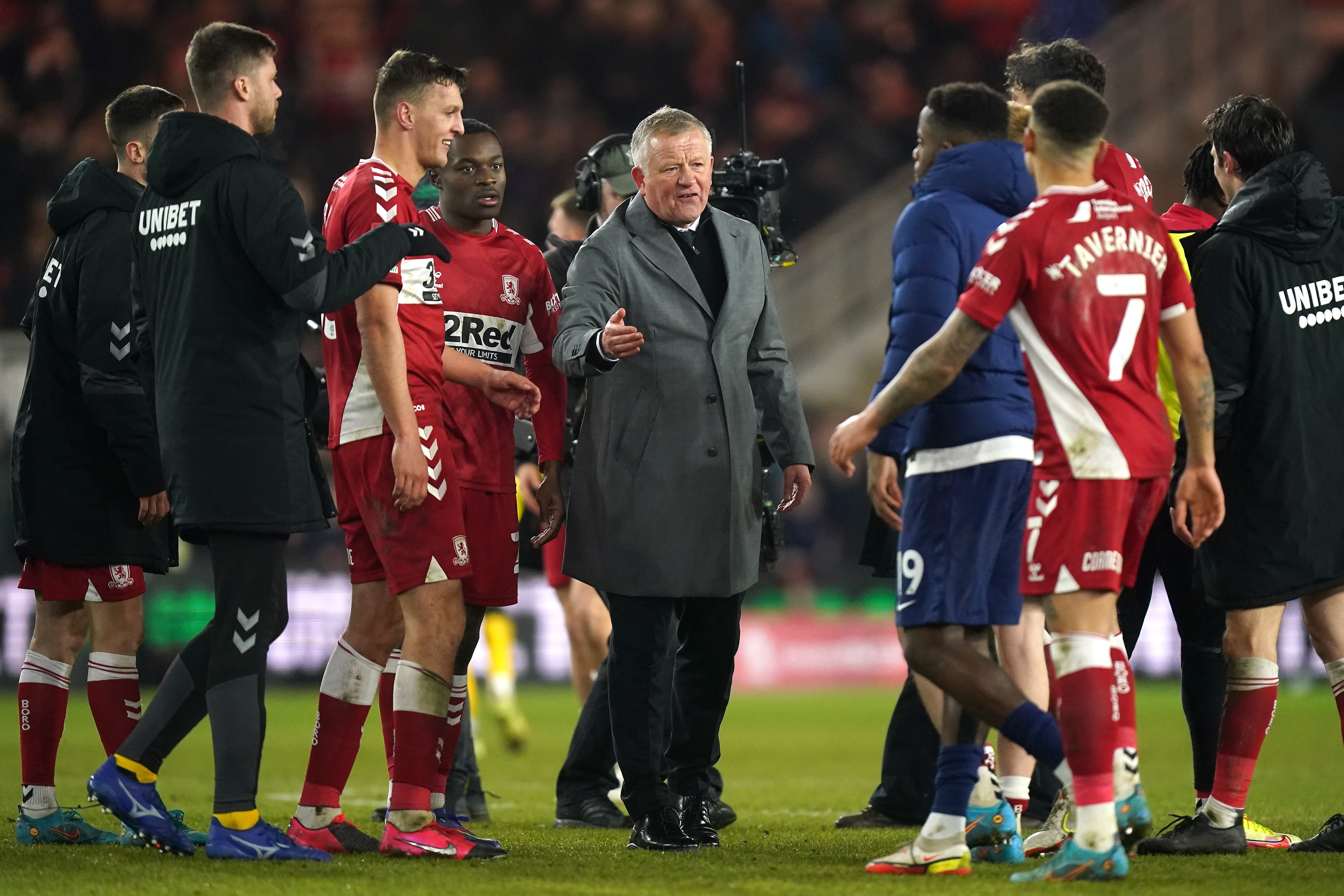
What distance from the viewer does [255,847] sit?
4609 millimetres

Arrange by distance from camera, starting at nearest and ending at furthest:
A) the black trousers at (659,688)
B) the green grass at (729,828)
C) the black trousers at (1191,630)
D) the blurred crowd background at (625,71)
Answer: the green grass at (729,828), the black trousers at (659,688), the black trousers at (1191,630), the blurred crowd background at (625,71)

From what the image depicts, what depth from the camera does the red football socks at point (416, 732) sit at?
4.87 meters

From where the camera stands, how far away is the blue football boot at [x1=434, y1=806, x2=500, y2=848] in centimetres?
498

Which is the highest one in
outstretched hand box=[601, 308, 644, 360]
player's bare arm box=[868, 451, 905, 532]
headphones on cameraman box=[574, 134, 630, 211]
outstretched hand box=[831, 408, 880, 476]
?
headphones on cameraman box=[574, 134, 630, 211]

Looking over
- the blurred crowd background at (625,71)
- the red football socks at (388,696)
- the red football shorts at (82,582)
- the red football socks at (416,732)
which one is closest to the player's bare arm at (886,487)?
the red football socks at (416,732)

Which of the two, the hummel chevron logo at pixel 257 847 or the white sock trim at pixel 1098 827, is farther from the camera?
the hummel chevron logo at pixel 257 847

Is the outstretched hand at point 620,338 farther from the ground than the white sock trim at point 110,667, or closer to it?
farther from the ground

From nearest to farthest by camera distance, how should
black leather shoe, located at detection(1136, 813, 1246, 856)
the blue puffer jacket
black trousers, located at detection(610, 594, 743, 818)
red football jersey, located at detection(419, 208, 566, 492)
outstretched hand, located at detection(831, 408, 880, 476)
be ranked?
outstretched hand, located at detection(831, 408, 880, 476) → the blue puffer jacket → black leather shoe, located at detection(1136, 813, 1246, 856) → black trousers, located at detection(610, 594, 743, 818) → red football jersey, located at detection(419, 208, 566, 492)

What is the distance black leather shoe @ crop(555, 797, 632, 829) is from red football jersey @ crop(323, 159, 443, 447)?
6.63 ft

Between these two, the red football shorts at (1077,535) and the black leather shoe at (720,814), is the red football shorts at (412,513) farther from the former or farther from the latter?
the red football shorts at (1077,535)

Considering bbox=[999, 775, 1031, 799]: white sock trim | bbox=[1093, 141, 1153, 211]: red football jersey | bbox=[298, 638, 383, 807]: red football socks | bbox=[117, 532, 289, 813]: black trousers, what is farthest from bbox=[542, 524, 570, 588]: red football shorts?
bbox=[1093, 141, 1153, 211]: red football jersey

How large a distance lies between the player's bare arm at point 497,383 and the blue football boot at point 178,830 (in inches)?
66.4

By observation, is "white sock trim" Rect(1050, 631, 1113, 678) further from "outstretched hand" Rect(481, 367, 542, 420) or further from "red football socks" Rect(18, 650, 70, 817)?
"red football socks" Rect(18, 650, 70, 817)

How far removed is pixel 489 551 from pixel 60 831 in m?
1.75
